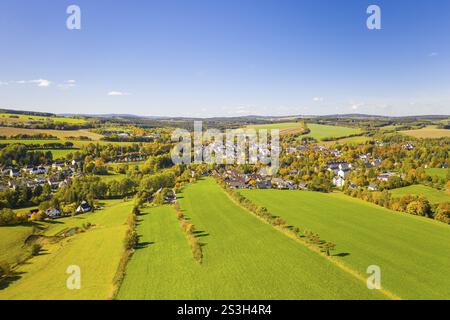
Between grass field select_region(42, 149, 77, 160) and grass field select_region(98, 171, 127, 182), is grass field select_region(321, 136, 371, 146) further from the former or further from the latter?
grass field select_region(42, 149, 77, 160)

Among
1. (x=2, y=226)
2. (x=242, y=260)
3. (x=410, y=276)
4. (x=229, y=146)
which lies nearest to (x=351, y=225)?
(x=410, y=276)

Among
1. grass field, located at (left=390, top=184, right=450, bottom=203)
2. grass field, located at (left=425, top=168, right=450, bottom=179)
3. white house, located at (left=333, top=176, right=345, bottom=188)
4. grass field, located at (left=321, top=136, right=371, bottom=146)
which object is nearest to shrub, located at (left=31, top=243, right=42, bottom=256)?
grass field, located at (left=390, top=184, right=450, bottom=203)

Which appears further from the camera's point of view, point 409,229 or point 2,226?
point 2,226

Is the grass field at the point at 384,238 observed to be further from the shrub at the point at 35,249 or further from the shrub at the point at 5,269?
the shrub at the point at 5,269

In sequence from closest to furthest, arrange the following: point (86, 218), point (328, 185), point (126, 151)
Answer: point (86, 218) → point (328, 185) → point (126, 151)
